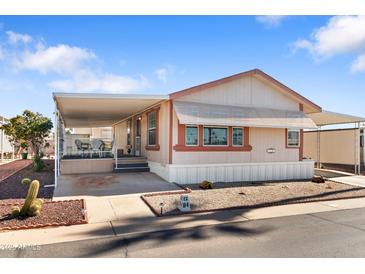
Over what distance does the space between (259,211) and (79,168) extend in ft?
29.6

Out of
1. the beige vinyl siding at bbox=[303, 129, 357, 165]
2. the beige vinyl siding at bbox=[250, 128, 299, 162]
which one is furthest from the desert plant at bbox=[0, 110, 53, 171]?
the beige vinyl siding at bbox=[303, 129, 357, 165]

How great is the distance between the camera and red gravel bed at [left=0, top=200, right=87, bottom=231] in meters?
5.93

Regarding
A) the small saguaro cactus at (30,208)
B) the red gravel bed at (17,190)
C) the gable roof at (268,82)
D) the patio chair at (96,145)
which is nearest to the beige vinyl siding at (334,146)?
the gable roof at (268,82)

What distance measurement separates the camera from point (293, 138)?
45.5 ft

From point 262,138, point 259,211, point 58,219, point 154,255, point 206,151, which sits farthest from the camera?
point 262,138

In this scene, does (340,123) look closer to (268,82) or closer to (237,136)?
(268,82)

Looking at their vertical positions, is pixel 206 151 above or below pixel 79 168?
above

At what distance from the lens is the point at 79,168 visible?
43.3ft

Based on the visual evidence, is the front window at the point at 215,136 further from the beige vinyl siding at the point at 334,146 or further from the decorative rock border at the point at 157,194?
the beige vinyl siding at the point at 334,146

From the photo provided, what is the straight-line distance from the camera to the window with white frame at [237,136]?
1245 cm

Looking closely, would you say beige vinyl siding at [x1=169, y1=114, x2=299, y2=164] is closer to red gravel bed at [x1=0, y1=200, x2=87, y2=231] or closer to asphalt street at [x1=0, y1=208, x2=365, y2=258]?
red gravel bed at [x1=0, y1=200, x2=87, y2=231]

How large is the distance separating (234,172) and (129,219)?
6.49 m
